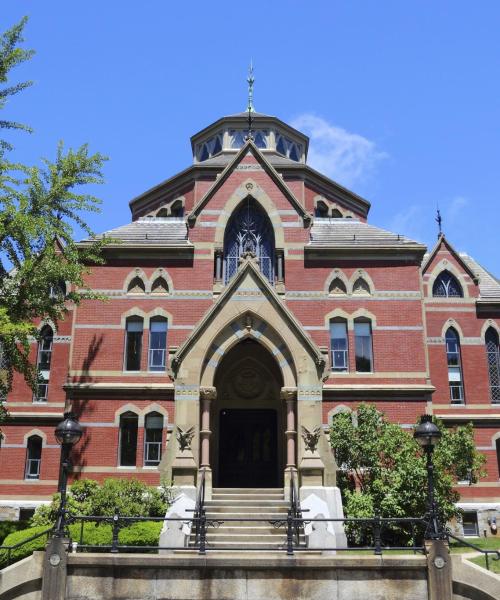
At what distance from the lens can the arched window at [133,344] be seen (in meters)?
25.4

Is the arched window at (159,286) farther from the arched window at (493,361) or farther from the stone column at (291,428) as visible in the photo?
the arched window at (493,361)

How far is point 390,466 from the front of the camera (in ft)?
68.7

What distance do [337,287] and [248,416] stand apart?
20.9 ft

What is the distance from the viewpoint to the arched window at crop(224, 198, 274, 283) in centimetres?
2638

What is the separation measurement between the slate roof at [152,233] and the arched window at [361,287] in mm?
6975

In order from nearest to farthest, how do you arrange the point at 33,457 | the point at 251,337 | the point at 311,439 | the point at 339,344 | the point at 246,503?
the point at 246,503
the point at 311,439
the point at 251,337
the point at 339,344
the point at 33,457

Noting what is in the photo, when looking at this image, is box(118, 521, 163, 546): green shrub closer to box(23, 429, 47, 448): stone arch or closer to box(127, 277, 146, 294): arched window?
box(23, 429, 47, 448): stone arch

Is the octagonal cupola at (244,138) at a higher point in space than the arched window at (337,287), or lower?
higher

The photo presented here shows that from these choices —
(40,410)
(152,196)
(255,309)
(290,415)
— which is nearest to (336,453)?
(290,415)

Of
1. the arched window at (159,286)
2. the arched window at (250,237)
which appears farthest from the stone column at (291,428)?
the arched window at (159,286)

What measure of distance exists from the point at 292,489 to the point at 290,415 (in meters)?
2.46

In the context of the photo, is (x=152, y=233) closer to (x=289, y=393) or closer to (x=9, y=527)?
(x=289, y=393)

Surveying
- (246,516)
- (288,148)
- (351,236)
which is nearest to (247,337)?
(246,516)

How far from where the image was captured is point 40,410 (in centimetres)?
2742
